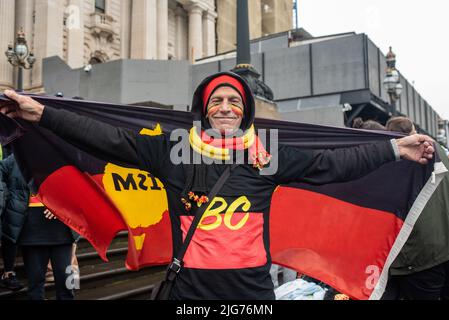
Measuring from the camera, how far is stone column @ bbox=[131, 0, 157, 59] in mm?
29833

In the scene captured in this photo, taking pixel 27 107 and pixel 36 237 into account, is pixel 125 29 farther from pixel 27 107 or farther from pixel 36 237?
pixel 27 107

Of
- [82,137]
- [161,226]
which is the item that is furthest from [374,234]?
[82,137]

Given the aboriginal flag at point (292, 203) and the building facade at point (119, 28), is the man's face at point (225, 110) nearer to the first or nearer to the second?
the aboriginal flag at point (292, 203)

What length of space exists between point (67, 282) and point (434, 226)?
3.56 m

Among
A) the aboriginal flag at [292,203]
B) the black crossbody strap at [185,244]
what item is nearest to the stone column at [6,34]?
the aboriginal flag at [292,203]

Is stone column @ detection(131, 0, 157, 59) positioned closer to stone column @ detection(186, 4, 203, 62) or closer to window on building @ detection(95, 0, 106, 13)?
window on building @ detection(95, 0, 106, 13)

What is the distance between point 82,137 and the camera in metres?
2.35

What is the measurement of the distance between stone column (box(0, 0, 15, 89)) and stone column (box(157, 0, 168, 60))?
11275mm

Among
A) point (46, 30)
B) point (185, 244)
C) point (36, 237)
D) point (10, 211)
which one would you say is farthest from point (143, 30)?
point (185, 244)

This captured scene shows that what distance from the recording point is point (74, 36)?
82.7ft

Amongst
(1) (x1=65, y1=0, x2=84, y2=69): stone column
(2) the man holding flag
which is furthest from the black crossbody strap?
(1) (x1=65, y1=0, x2=84, y2=69): stone column

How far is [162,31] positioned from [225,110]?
31.3 m
